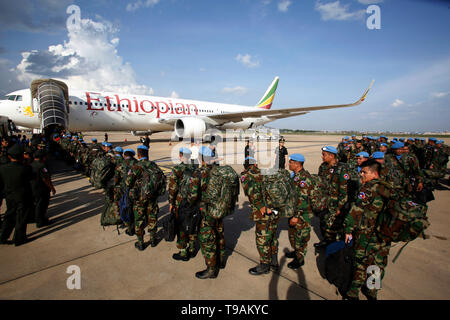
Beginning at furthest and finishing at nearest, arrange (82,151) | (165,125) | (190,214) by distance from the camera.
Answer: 1. (165,125)
2. (82,151)
3. (190,214)

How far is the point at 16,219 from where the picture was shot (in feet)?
12.7

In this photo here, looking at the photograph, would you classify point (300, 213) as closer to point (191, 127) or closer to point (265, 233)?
point (265, 233)

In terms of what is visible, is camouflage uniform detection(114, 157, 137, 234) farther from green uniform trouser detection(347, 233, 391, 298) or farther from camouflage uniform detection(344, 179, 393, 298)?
green uniform trouser detection(347, 233, 391, 298)

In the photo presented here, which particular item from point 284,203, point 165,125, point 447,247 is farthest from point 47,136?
point 447,247

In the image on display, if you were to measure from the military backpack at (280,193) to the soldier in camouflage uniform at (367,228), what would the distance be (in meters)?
→ 0.71

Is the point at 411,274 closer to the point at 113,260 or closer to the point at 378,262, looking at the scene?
the point at 378,262

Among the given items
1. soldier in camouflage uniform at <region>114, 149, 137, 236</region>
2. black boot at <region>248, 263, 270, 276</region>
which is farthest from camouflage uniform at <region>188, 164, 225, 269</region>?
soldier in camouflage uniform at <region>114, 149, 137, 236</region>

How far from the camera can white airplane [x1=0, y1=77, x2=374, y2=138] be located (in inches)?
490

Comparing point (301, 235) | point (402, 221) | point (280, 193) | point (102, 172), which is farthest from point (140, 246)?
point (402, 221)

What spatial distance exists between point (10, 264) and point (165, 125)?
1739cm

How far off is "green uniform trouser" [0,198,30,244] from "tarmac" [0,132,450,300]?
0.69 feet

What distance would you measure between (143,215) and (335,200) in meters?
3.61

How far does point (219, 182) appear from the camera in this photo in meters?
2.97

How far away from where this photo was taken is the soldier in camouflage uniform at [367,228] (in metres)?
2.34
